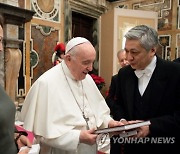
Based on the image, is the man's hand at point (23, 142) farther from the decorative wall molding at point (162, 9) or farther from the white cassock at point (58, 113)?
the decorative wall molding at point (162, 9)

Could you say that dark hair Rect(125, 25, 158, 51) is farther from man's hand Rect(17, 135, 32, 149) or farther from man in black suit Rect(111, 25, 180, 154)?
man's hand Rect(17, 135, 32, 149)

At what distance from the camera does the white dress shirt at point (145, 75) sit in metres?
1.84

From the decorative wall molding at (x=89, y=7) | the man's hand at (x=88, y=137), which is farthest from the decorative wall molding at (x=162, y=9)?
the man's hand at (x=88, y=137)

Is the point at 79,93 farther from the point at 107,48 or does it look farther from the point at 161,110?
the point at 107,48

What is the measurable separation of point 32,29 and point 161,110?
359 centimetres

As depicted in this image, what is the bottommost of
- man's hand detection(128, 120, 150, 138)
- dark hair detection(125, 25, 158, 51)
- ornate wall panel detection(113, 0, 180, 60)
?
man's hand detection(128, 120, 150, 138)

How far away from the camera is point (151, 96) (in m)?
1.78

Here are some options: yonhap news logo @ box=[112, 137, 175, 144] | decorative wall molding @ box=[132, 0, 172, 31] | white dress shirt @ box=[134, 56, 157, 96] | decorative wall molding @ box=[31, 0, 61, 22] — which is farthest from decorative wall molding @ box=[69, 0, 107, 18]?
yonhap news logo @ box=[112, 137, 175, 144]

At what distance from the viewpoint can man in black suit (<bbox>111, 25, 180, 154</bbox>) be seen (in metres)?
1.75

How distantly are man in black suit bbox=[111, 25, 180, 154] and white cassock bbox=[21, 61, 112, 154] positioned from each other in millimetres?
358

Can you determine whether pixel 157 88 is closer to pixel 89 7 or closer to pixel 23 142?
pixel 23 142

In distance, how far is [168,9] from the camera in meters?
6.01

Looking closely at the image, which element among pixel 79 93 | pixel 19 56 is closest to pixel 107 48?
pixel 19 56

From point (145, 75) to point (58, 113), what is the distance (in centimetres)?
75
